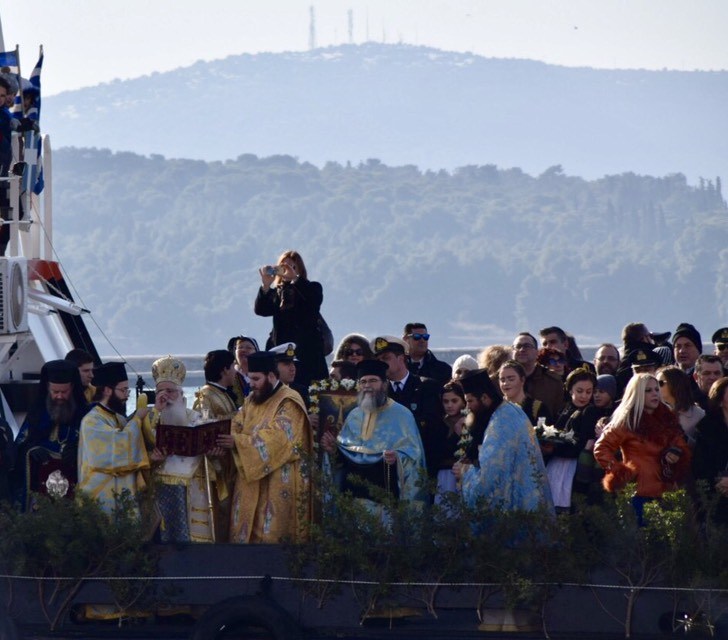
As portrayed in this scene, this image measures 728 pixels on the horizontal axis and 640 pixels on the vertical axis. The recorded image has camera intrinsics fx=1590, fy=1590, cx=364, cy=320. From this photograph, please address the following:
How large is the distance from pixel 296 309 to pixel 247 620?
3595 millimetres

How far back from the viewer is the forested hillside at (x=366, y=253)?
16175 centimetres

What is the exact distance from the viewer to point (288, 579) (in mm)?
9352

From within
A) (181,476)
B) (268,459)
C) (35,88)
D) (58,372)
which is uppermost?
(35,88)

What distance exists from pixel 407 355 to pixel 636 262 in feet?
524

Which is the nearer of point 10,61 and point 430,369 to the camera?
point 430,369

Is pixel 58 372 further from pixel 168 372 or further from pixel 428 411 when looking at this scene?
pixel 428 411

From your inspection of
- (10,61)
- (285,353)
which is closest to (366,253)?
(10,61)

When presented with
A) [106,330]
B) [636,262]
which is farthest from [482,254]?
[106,330]

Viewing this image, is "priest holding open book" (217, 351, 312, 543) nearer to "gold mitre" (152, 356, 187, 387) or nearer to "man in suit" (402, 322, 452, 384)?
"gold mitre" (152, 356, 187, 387)

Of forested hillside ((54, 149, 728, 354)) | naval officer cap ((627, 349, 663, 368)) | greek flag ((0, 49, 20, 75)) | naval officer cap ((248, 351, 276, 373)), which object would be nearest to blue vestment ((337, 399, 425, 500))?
naval officer cap ((248, 351, 276, 373))

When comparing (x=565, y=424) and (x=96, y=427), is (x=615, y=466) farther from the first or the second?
(x=96, y=427)

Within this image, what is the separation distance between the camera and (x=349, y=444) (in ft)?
33.0

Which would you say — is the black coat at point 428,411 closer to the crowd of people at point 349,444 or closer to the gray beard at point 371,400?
the crowd of people at point 349,444

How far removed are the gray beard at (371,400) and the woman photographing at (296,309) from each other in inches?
83.3
